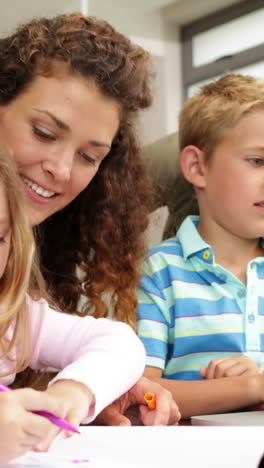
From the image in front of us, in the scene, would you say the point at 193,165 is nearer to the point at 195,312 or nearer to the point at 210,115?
the point at 210,115

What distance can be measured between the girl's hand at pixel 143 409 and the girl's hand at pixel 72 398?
0.37ft

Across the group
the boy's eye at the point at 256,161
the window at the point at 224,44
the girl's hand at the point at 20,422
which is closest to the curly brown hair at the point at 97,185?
the boy's eye at the point at 256,161

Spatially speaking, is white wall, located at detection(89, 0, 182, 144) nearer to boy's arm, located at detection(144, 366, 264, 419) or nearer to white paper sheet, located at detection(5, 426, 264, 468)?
boy's arm, located at detection(144, 366, 264, 419)

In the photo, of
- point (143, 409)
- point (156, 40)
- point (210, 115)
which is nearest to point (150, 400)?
point (143, 409)

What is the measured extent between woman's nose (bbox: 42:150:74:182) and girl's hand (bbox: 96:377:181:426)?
1.27ft

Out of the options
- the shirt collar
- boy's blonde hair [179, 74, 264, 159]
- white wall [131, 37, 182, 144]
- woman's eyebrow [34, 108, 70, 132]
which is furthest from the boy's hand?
white wall [131, 37, 182, 144]

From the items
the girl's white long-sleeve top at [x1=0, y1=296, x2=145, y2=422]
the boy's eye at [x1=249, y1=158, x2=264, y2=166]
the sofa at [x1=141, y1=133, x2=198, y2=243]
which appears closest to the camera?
the girl's white long-sleeve top at [x1=0, y1=296, x2=145, y2=422]

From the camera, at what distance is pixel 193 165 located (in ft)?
4.75

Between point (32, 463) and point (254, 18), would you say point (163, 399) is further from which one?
point (254, 18)

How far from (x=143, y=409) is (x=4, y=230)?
27 cm

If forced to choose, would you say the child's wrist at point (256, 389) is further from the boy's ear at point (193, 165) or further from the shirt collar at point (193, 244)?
the boy's ear at point (193, 165)

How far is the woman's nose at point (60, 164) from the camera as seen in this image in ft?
3.53

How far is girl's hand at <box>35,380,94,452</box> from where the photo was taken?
59 cm

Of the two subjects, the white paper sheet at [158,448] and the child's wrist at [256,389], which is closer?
the white paper sheet at [158,448]
